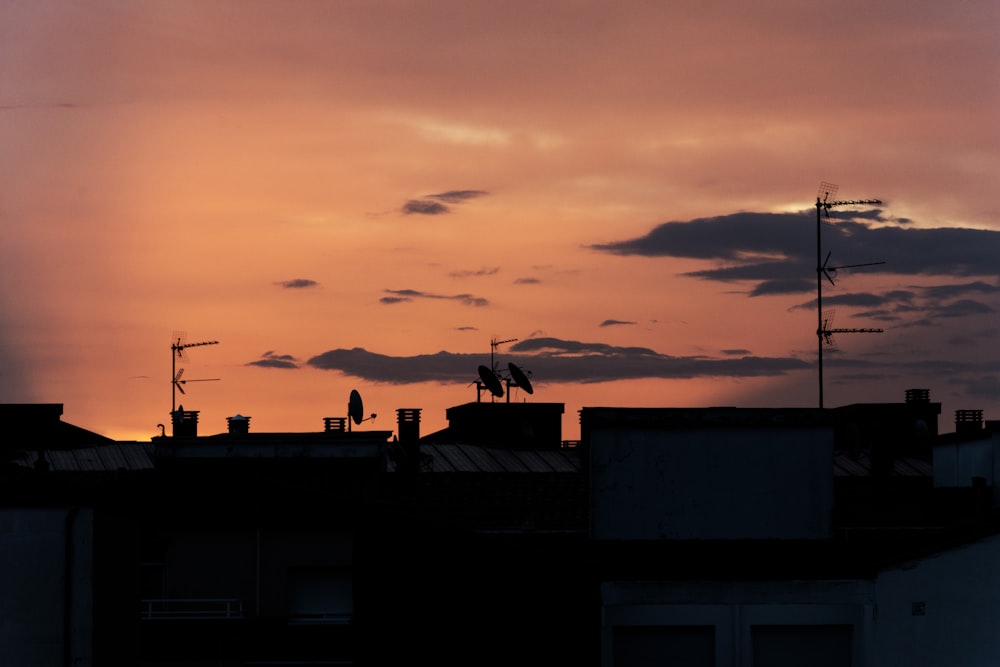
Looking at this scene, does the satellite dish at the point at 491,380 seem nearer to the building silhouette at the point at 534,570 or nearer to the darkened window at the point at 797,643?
the building silhouette at the point at 534,570

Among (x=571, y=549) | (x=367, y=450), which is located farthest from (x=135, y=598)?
(x=367, y=450)

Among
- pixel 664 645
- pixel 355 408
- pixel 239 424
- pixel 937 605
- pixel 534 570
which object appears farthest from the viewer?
pixel 239 424

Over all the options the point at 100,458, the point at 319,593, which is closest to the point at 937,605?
the point at 319,593

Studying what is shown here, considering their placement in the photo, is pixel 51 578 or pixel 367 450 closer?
pixel 51 578

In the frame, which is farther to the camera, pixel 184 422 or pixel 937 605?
pixel 184 422

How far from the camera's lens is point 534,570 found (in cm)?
4428

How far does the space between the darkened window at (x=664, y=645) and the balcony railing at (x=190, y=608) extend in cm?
1070

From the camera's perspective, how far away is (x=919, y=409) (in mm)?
90750

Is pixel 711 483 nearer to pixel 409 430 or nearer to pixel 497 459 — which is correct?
pixel 409 430

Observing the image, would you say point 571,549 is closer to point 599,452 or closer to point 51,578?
point 599,452

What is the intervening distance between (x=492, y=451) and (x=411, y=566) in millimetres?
37773

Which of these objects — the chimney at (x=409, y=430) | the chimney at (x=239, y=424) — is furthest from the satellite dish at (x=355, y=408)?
the chimney at (x=239, y=424)

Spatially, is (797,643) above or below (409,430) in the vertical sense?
below

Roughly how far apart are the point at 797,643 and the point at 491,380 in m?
42.4
